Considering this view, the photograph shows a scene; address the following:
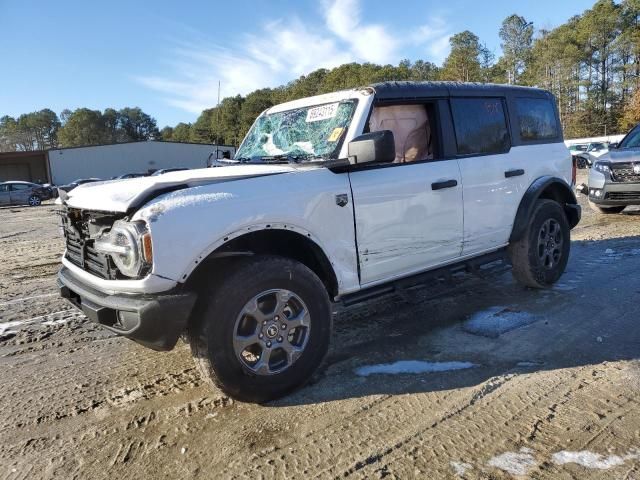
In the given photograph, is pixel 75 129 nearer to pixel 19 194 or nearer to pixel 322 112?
pixel 19 194

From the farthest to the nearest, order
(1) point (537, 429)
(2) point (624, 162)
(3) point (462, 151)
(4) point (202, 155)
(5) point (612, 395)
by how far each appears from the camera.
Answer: (4) point (202, 155)
(2) point (624, 162)
(3) point (462, 151)
(5) point (612, 395)
(1) point (537, 429)

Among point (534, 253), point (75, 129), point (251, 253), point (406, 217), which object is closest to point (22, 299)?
point (251, 253)

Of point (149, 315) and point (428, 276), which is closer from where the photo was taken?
point (149, 315)

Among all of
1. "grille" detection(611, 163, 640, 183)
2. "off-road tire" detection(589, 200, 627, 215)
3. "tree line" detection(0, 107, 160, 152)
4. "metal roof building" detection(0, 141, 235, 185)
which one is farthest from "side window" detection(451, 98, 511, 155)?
"tree line" detection(0, 107, 160, 152)

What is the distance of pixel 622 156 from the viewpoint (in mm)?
9484

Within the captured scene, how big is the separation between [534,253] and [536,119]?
1427mm

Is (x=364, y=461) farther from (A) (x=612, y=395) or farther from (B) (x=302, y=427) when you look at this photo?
(A) (x=612, y=395)

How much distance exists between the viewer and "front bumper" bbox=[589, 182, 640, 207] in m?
9.30

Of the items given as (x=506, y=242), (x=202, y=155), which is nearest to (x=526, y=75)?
(x=202, y=155)

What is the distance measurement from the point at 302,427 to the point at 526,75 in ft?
265

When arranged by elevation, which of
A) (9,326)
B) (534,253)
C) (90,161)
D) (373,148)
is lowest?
(9,326)

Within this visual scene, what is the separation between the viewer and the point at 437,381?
3.32 metres

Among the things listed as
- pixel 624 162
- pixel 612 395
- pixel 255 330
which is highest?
pixel 624 162

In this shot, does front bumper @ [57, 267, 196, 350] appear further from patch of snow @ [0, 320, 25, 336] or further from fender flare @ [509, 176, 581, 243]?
fender flare @ [509, 176, 581, 243]
